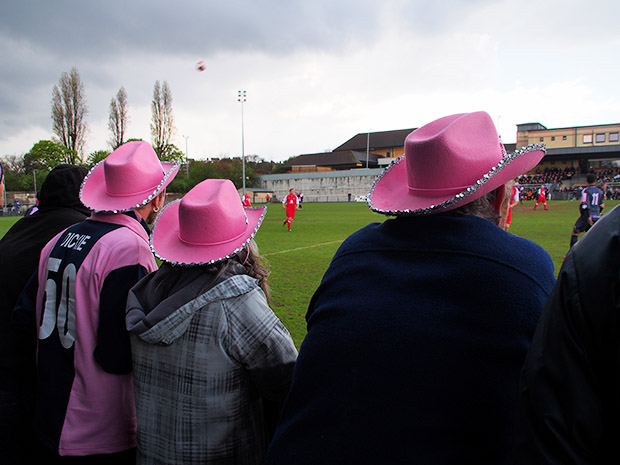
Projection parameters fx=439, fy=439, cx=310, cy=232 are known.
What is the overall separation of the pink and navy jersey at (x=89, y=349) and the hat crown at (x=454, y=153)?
4.95 feet

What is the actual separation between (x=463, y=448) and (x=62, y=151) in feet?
219

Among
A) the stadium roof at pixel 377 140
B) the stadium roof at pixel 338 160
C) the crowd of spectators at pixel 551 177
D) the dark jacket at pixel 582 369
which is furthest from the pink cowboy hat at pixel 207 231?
the stadium roof at pixel 377 140

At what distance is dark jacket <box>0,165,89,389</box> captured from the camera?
2785 mm

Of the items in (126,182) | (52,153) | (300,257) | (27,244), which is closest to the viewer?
(126,182)

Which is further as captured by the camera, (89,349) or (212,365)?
(89,349)

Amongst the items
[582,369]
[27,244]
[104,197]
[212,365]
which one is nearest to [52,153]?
[27,244]

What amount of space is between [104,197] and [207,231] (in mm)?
948

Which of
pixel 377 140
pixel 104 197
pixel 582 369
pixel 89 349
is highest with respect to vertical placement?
pixel 377 140

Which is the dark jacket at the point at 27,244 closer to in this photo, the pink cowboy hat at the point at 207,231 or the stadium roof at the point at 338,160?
the pink cowboy hat at the point at 207,231

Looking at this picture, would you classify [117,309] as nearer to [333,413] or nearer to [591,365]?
[333,413]

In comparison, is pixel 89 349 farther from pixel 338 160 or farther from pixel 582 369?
pixel 338 160

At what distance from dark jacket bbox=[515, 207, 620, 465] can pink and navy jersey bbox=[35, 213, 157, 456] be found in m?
1.87

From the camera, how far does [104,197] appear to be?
8.46 feet

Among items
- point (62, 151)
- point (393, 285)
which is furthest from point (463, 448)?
point (62, 151)
